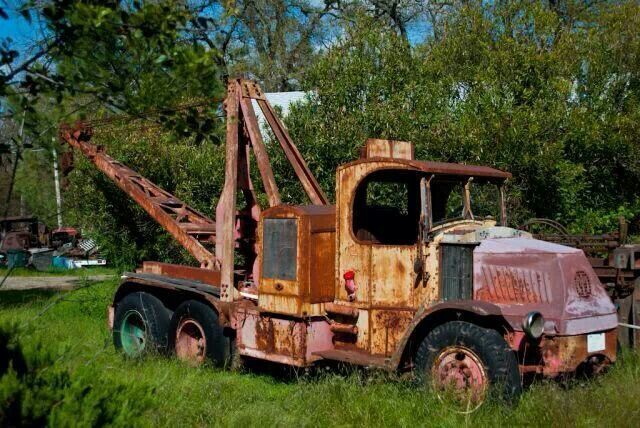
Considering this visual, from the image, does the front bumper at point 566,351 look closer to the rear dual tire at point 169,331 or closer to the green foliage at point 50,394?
the green foliage at point 50,394

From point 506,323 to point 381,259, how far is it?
143cm

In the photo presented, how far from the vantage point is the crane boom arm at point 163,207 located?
10273 mm

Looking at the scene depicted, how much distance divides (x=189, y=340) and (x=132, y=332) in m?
1.23

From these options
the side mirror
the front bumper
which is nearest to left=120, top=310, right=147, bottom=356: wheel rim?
the side mirror

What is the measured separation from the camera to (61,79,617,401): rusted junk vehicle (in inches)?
261

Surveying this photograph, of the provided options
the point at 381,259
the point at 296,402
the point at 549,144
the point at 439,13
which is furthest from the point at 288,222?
the point at 439,13

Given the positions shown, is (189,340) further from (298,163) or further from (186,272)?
(298,163)

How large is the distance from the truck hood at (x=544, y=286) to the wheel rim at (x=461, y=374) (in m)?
0.48

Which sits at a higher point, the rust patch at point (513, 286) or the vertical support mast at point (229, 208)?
the vertical support mast at point (229, 208)

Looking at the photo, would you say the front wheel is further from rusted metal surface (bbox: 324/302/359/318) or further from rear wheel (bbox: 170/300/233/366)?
rear wheel (bbox: 170/300/233/366)

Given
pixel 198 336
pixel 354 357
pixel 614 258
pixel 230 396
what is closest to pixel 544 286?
pixel 354 357

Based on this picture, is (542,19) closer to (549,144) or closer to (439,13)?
(549,144)

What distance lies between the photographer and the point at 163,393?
6.82 meters

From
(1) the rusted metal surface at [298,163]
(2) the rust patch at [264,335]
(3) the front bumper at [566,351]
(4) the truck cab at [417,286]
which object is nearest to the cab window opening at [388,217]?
(4) the truck cab at [417,286]
